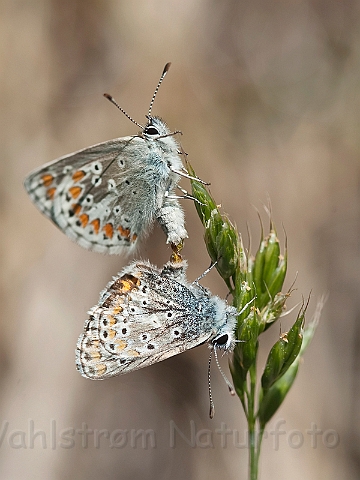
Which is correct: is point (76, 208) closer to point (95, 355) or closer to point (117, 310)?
point (117, 310)

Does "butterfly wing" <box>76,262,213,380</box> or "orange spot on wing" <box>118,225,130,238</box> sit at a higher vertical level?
"orange spot on wing" <box>118,225,130,238</box>

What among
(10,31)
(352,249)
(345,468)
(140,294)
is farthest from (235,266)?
(10,31)

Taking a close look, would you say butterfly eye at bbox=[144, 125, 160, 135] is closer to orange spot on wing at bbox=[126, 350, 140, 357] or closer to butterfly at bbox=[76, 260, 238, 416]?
butterfly at bbox=[76, 260, 238, 416]

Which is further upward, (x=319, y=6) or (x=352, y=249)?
(x=319, y=6)

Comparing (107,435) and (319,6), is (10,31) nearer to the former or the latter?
Result: (319,6)

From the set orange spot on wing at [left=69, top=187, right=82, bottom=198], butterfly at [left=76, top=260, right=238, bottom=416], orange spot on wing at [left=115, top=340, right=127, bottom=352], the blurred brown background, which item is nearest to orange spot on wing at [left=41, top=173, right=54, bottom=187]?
orange spot on wing at [left=69, top=187, right=82, bottom=198]

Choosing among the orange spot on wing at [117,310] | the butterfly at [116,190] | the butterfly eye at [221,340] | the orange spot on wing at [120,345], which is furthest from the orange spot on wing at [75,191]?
the butterfly eye at [221,340]
